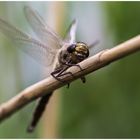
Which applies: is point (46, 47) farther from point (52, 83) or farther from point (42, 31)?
point (52, 83)

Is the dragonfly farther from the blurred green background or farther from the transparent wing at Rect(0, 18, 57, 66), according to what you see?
the blurred green background

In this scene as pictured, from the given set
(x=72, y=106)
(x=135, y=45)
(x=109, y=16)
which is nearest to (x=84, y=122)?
(x=72, y=106)

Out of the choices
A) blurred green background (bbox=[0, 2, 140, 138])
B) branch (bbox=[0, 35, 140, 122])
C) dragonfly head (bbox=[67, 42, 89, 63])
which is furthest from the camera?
blurred green background (bbox=[0, 2, 140, 138])

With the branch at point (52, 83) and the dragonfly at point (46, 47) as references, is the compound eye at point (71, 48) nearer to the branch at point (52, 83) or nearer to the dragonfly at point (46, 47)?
the dragonfly at point (46, 47)

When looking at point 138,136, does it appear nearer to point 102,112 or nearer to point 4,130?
point 102,112

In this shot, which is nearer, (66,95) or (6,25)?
(6,25)

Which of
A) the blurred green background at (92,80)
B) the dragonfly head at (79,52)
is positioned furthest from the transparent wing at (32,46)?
the blurred green background at (92,80)

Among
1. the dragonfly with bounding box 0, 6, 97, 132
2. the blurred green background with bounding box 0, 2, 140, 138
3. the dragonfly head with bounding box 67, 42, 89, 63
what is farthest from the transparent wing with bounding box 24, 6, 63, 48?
the blurred green background with bounding box 0, 2, 140, 138
